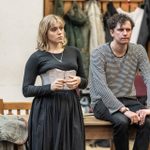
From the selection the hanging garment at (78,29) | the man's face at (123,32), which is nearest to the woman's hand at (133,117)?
the man's face at (123,32)

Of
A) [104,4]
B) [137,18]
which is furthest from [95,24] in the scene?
[137,18]

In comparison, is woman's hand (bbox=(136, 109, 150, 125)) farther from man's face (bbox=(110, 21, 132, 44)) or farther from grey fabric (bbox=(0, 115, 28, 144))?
grey fabric (bbox=(0, 115, 28, 144))

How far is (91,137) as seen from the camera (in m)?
2.90

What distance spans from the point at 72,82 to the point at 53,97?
15 cm

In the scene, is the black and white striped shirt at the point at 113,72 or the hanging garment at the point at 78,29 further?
the hanging garment at the point at 78,29

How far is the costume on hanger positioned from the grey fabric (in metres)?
0.11

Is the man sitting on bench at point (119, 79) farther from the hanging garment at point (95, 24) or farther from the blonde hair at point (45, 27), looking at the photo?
the hanging garment at point (95, 24)

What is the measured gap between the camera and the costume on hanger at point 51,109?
2.52 meters

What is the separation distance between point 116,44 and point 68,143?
0.82 metres

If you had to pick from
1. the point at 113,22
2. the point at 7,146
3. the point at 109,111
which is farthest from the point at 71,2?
the point at 7,146

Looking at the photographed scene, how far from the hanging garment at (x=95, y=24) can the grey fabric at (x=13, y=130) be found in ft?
5.92

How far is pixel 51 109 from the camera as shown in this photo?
2.53m

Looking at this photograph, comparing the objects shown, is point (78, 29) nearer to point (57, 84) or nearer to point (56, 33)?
point (56, 33)

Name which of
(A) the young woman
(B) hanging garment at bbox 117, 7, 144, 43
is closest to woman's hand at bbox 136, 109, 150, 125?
(A) the young woman
